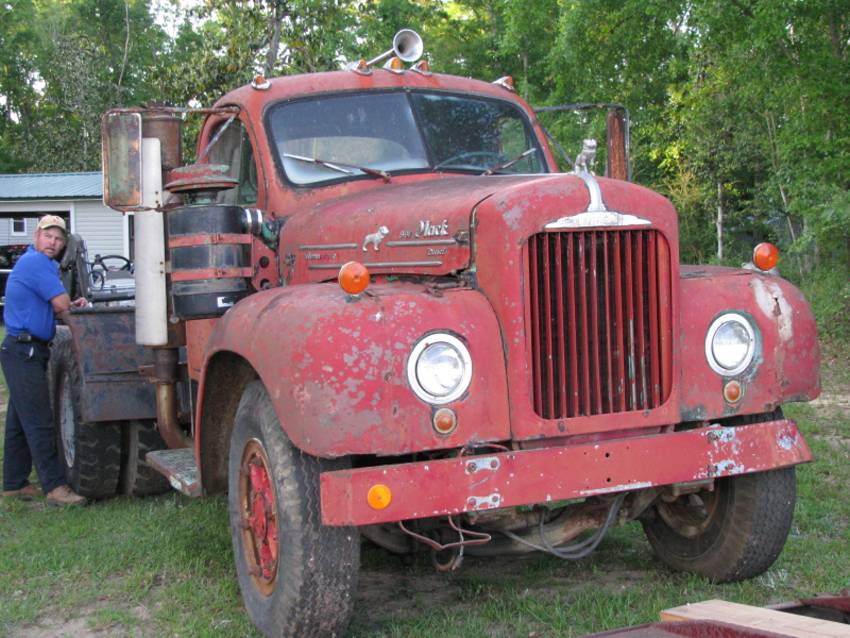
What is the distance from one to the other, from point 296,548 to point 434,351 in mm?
813

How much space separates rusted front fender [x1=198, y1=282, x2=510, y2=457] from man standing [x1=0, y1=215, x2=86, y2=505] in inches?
125

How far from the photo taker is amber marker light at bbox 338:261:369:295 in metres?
3.35

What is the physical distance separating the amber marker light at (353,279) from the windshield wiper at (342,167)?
4.57ft

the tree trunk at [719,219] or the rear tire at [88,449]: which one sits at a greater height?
the tree trunk at [719,219]

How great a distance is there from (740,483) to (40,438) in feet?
13.8

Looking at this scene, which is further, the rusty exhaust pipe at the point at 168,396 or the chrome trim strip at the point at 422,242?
the rusty exhaust pipe at the point at 168,396

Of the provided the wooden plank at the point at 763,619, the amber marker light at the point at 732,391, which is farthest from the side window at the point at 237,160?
the wooden plank at the point at 763,619

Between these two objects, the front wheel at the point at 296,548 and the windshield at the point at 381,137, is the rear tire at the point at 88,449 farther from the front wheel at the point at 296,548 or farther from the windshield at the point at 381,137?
the front wheel at the point at 296,548

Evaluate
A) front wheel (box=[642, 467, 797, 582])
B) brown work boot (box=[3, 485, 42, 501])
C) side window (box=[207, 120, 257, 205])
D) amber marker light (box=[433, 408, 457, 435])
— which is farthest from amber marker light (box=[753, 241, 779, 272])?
brown work boot (box=[3, 485, 42, 501])

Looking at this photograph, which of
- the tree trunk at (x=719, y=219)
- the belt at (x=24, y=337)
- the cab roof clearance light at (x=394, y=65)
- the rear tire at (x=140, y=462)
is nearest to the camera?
the cab roof clearance light at (x=394, y=65)

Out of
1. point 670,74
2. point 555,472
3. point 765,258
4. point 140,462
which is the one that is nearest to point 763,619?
point 555,472

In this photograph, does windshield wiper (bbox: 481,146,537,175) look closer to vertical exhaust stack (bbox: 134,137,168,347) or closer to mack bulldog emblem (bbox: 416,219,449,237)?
mack bulldog emblem (bbox: 416,219,449,237)

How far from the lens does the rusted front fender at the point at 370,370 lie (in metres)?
3.20

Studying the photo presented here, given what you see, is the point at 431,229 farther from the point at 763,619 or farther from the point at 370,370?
the point at 763,619
